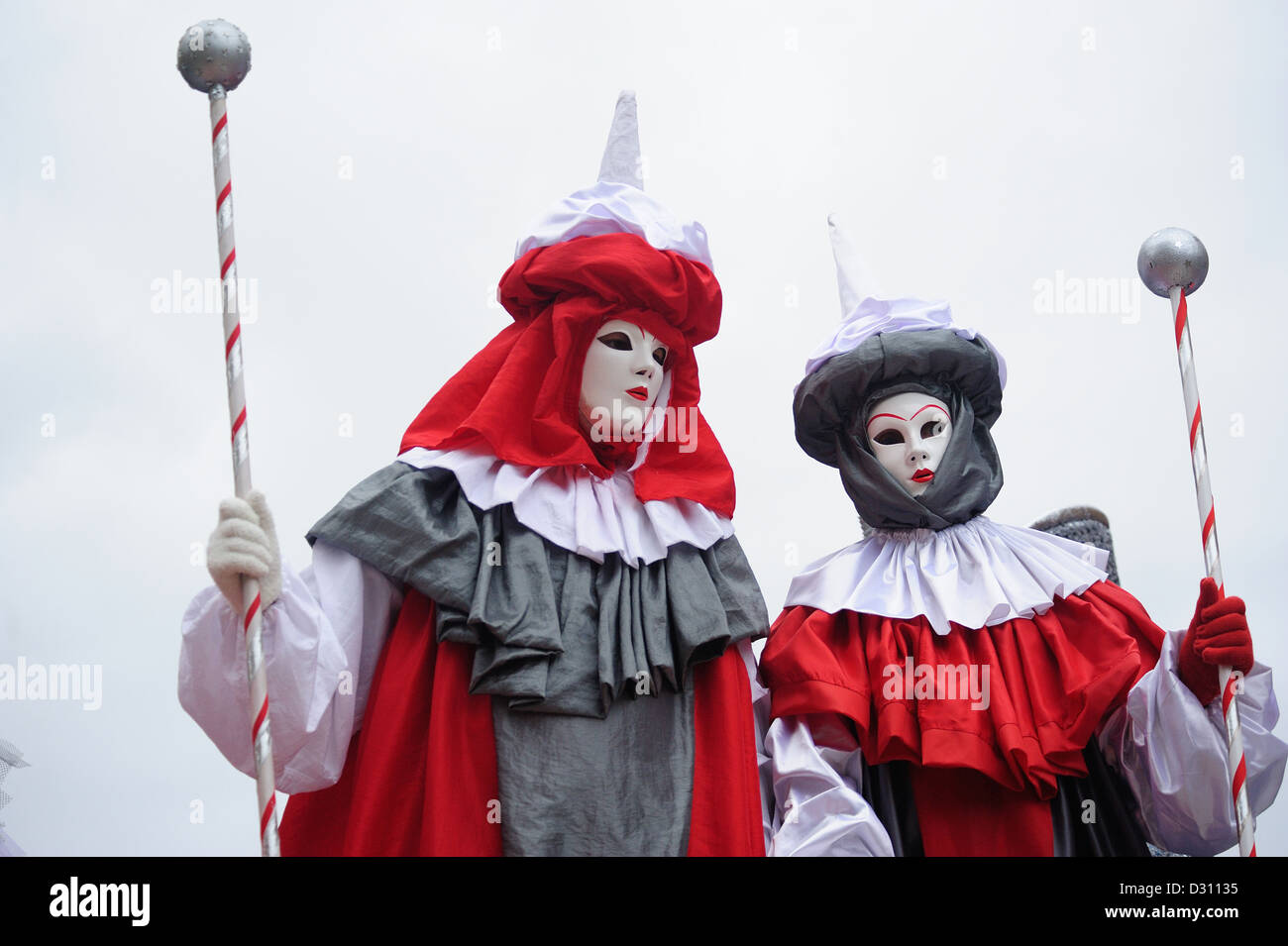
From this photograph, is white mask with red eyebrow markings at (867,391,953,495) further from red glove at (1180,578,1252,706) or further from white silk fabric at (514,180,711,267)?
red glove at (1180,578,1252,706)

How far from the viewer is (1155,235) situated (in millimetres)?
2918

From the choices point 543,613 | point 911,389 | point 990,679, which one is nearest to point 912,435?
point 911,389

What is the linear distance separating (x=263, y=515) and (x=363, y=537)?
0.35 m

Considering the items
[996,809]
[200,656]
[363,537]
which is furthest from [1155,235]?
[200,656]

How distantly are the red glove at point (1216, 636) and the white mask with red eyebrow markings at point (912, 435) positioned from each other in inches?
26.6

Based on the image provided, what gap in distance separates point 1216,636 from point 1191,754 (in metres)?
0.28

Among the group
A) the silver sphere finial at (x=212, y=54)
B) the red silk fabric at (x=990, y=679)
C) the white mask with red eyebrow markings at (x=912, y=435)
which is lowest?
the red silk fabric at (x=990, y=679)

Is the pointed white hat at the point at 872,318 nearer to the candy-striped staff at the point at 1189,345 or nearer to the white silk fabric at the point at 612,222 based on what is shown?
the white silk fabric at the point at 612,222

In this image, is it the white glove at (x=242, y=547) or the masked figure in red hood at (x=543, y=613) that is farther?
the masked figure in red hood at (x=543, y=613)

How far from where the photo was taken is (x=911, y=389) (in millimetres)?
3227

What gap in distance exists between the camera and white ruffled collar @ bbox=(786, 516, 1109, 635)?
10.0 ft

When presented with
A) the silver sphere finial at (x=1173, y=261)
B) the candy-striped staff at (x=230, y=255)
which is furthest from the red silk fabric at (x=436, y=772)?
the silver sphere finial at (x=1173, y=261)

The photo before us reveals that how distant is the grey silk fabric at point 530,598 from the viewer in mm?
2717
